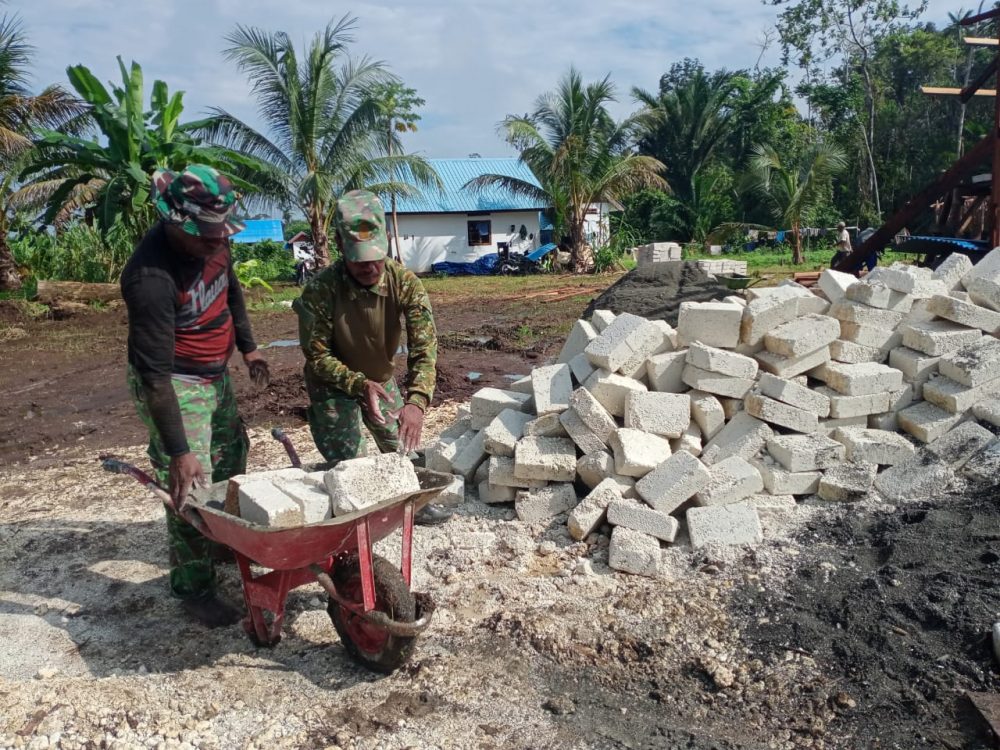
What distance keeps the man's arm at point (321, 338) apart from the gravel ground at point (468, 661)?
1124mm

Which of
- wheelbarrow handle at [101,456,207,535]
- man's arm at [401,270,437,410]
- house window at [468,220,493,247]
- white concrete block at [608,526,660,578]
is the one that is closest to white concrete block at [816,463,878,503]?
white concrete block at [608,526,660,578]

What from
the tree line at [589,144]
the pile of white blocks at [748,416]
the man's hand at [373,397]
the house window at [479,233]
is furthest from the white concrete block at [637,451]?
the house window at [479,233]

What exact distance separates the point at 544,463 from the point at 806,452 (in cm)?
154

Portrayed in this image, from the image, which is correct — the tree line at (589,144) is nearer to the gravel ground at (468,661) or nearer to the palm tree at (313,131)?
the palm tree at (313,131)

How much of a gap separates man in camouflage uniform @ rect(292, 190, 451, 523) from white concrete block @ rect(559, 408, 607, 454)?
1149 millimetres

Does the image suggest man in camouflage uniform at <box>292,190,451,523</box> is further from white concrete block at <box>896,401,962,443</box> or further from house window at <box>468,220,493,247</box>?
house window at <box>468,220,493,247</box>

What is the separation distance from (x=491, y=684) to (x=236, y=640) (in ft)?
4.11

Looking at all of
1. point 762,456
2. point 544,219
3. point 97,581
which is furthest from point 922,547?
point 544,219

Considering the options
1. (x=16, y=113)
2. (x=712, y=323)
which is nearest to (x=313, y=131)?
(x=16, y=113)

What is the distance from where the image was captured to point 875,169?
1227 inches

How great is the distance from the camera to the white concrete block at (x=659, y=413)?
466cm

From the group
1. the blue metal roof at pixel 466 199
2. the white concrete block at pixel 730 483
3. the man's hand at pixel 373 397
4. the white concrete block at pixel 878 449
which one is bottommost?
the white concrete block at pixel 730 483

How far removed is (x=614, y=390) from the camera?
4805 millimetres

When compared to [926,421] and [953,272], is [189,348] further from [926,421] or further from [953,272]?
[953,272]
